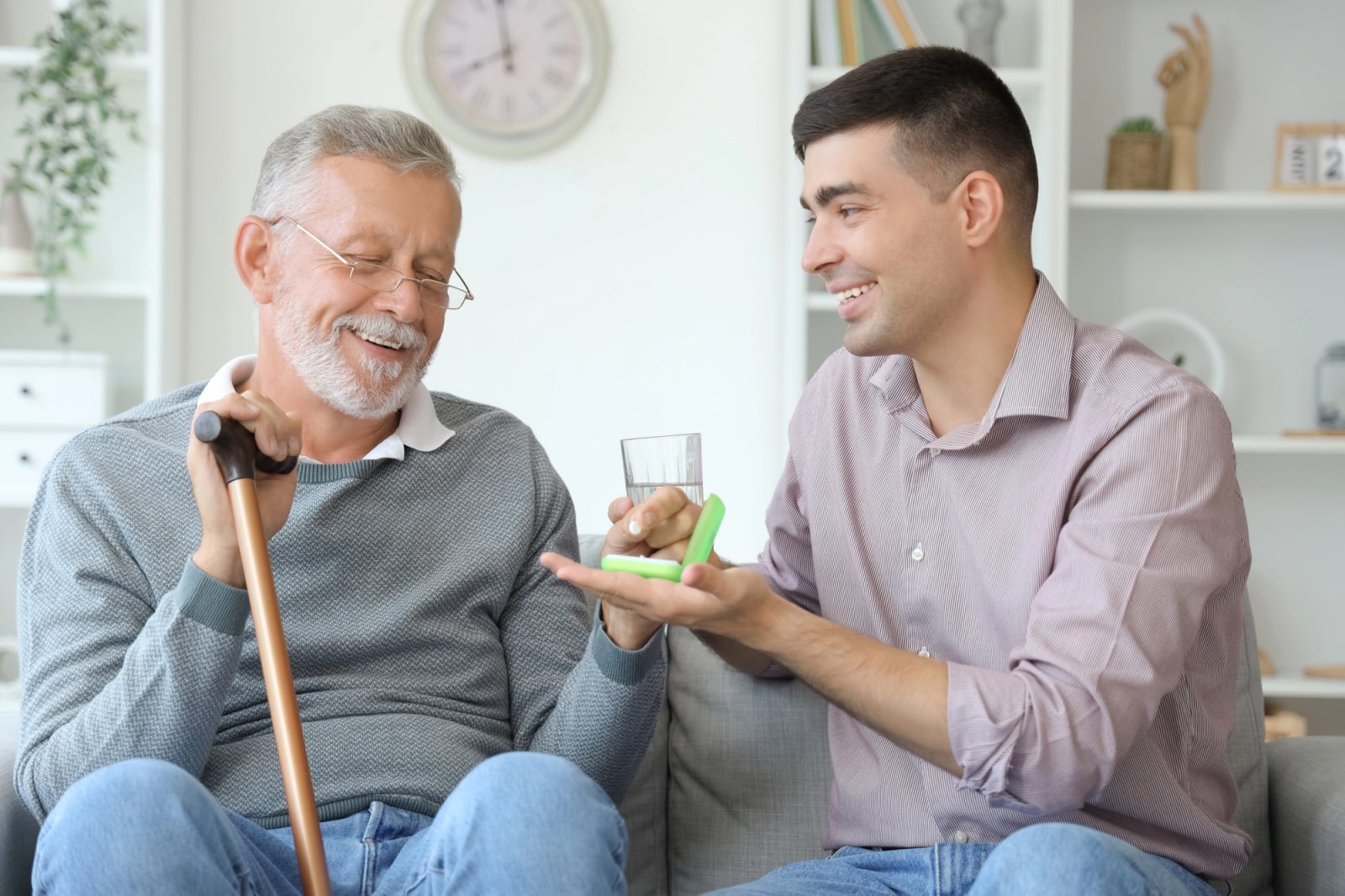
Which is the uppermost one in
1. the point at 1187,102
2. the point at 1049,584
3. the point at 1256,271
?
the point at 1187,102

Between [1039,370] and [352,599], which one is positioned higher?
[1039,370]

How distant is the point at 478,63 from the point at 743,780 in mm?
2366

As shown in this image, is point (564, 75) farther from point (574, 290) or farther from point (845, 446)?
point (845, 446)

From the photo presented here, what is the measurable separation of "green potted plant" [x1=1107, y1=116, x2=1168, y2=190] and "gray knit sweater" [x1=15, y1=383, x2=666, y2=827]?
Answer: 7.10 feet

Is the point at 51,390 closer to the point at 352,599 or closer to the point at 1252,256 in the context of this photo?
the point at 352,599

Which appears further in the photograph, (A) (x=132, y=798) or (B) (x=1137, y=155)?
(B) (x=1137, y=155)

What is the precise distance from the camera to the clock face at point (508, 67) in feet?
11.5

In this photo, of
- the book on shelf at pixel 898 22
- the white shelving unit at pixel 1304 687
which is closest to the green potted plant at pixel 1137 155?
the book on shelf at pixel 898 22

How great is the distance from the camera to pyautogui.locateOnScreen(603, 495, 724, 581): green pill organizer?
1.34 metres

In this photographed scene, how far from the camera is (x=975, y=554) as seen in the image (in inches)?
61.3

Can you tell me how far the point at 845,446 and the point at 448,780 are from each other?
2.10 feet

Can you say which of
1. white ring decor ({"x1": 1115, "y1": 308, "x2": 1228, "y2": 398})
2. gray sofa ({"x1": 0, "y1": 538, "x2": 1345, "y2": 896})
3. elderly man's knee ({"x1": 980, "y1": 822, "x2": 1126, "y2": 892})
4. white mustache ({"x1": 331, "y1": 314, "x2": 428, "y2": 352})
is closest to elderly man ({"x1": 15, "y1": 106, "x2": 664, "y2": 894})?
white mustache ({"x1": 331, "y1": 314, "x2": 428, "y2": 352})

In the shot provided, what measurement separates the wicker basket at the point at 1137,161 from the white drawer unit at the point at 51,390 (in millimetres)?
2537

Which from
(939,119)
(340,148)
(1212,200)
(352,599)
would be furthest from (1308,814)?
(1212,200)
